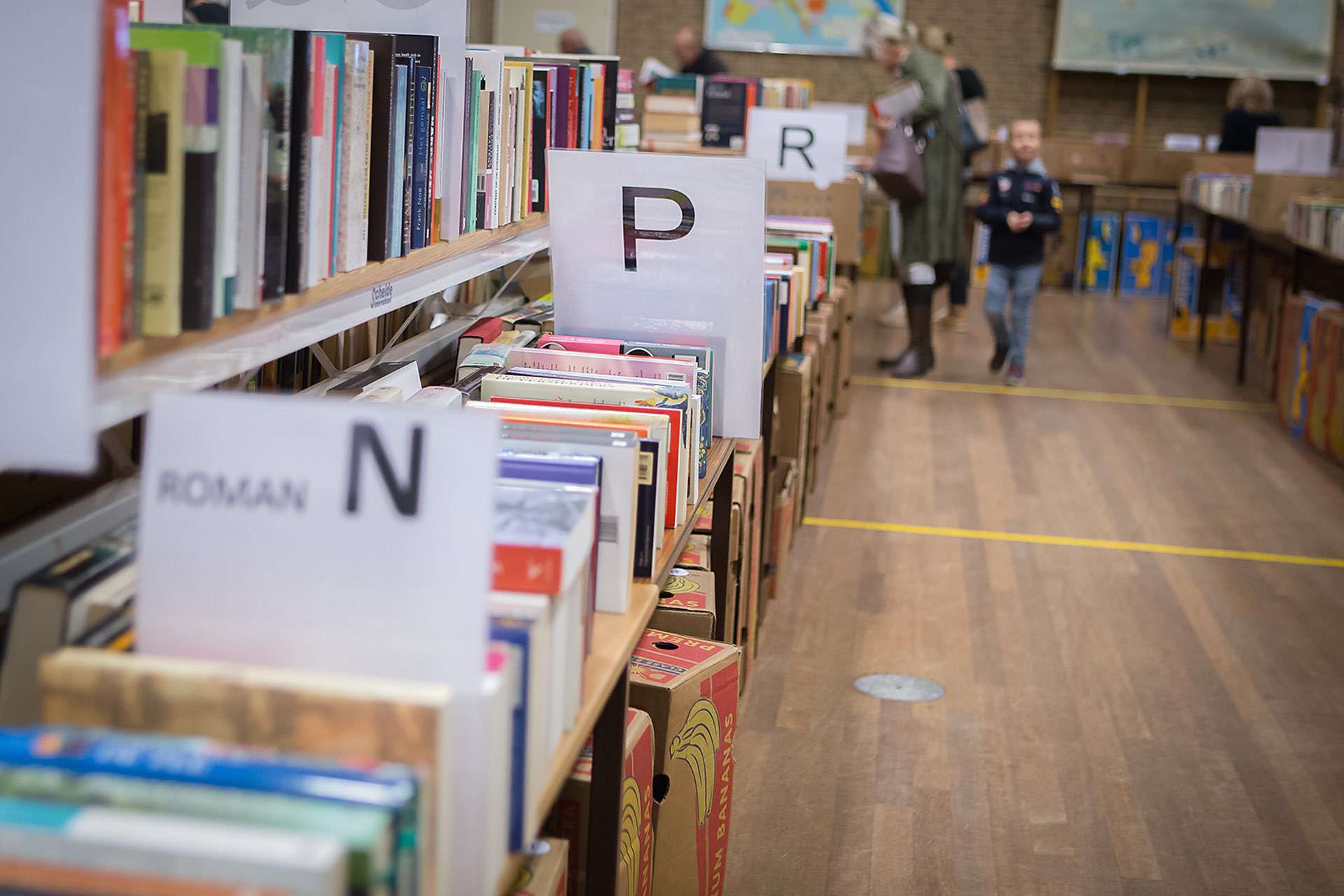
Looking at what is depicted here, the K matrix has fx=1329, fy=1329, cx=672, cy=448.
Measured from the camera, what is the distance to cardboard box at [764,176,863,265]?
18.4 feet

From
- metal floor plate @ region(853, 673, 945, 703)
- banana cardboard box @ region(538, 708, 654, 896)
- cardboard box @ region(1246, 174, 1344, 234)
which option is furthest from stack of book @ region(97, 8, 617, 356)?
cardboard box @ region(1246, 174, 1344, 234)

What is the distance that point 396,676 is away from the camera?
3.54ft

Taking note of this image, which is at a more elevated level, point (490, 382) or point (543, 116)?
point (543, 116)

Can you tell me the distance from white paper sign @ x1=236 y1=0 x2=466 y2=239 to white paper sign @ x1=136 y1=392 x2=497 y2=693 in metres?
1.07

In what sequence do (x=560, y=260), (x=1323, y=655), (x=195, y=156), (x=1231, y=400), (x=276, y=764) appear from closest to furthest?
(x=276, y=764) < (x=195, y=156) < (x=560, y=260) < (x=1323, y=655) < (x=1231, y=400)

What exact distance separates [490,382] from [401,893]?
1154mm

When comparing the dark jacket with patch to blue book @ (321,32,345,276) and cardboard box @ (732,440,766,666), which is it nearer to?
cardboard box @ (732,440,766,666)

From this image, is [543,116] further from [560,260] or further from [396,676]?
[396,676]

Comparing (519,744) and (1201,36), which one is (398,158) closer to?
(519,744)

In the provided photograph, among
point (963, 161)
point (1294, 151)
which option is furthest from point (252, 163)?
point (1294, 151)

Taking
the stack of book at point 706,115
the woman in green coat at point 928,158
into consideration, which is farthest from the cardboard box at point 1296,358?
the stack of book at point 706,115

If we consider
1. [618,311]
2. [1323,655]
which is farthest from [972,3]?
[618,311]

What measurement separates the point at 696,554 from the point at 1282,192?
210 inches

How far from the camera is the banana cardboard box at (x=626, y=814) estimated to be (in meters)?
1.77
